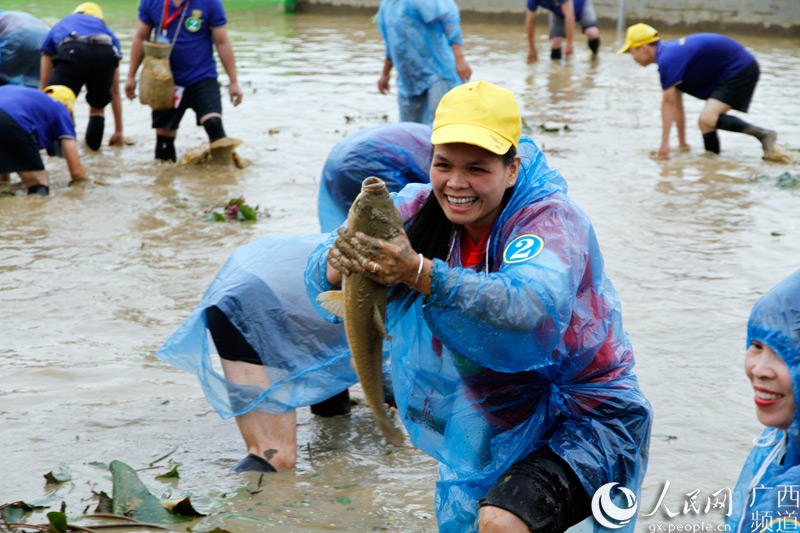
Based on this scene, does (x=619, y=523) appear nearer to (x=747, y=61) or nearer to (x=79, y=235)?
(x=79, y=235)

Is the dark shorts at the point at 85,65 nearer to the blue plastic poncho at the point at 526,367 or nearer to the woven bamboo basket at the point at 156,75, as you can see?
the woven bamboo basket at the point at 156,75

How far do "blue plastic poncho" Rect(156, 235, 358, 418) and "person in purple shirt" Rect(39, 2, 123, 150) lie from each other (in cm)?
622

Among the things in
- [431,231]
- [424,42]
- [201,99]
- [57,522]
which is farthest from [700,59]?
[57,522]

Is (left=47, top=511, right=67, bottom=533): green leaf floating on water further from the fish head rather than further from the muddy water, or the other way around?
the fish head

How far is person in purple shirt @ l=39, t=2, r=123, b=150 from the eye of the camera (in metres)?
8.95

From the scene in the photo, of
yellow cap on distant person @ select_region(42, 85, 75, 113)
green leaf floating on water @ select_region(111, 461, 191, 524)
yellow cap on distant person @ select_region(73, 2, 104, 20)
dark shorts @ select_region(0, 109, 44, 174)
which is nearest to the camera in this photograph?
green leaf floating on water @ select_region(111, 461, 191, 524)

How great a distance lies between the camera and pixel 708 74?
9.42 m

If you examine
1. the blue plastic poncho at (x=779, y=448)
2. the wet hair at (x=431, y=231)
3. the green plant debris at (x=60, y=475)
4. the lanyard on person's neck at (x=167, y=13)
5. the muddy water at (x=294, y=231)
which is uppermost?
the lanyard on person's neck at (x=167, y=13)

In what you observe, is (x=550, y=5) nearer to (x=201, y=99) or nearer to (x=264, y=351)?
(x=201, y=99)

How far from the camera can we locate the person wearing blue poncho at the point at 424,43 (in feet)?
26.1

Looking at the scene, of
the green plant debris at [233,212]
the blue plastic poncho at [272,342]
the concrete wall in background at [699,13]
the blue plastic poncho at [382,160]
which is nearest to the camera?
the blue plastic poncho at [272,342]

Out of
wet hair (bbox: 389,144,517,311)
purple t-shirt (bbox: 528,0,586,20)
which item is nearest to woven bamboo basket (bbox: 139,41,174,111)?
wet hair (bbox: 389,144,517,311)

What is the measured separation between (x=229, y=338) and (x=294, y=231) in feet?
11.4

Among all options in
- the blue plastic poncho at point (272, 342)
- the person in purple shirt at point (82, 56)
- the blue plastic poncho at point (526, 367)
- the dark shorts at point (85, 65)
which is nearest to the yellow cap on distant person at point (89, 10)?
the person in purple shirt at point (82, 56)
